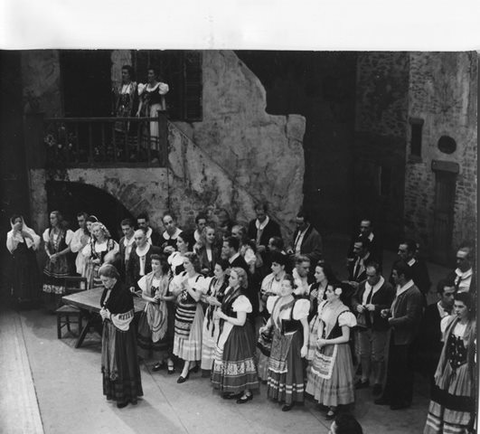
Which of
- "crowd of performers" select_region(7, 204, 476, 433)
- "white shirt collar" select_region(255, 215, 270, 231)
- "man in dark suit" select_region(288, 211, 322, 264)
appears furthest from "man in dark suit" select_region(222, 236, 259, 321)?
"man in dark suit" select_region(288, 211, 322, 264)

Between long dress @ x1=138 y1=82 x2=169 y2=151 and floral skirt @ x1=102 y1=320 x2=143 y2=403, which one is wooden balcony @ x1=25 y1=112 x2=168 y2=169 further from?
floral skirt @ x1=102 y1=320 x2=143 y2=403

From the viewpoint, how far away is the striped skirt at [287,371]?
7691 millimetres

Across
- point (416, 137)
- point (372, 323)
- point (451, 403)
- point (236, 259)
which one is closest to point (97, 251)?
point (236, 259)

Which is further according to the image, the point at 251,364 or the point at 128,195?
the point at 251,364

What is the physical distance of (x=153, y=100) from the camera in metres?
7.29

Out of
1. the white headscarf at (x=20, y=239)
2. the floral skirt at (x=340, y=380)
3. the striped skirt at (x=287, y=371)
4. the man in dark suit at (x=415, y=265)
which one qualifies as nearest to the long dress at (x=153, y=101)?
the white headscarf at (x=20, y=239)

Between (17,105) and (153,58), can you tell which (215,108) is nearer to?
(153,58)

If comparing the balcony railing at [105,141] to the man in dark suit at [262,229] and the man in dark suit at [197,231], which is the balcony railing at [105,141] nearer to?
the man in dark suit at [197,231]

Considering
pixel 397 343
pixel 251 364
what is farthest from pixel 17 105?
pixel 397 343

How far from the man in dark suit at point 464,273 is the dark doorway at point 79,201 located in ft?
8.59

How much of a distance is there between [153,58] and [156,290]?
2224mm

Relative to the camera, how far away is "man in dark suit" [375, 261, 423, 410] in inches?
292

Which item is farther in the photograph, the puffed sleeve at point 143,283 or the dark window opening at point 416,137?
the puffed sleeve at point 143,283

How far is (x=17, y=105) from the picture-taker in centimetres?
691
